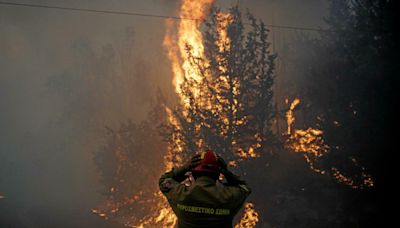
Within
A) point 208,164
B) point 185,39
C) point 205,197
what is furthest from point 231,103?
point 185,39

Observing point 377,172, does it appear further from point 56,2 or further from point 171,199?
point 56,2

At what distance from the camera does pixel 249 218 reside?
16.2m

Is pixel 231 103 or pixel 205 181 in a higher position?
pixel 231 103

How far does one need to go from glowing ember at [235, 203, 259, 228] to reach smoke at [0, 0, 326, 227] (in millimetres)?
14314

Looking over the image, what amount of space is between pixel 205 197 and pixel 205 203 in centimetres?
5

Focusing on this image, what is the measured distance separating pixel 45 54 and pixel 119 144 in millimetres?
30506

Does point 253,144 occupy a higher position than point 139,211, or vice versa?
point 253,144

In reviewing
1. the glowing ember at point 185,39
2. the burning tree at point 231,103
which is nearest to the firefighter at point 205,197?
the burning tree at point 231,103

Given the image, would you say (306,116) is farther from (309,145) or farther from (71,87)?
(71,87)

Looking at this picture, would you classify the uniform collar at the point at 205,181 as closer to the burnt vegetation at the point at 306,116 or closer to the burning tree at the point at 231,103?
the burnt vegetation at the point at 306,116

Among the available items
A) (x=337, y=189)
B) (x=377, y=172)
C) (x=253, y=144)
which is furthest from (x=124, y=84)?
(x=377, y=172)

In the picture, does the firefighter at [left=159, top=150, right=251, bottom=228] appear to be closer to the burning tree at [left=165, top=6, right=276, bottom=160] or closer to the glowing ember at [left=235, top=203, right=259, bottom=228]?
the burning tree at [left=165, top=6, right=276, bottom=160]

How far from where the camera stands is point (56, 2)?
5181 centimetres

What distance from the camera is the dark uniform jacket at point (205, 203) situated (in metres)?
2.86
